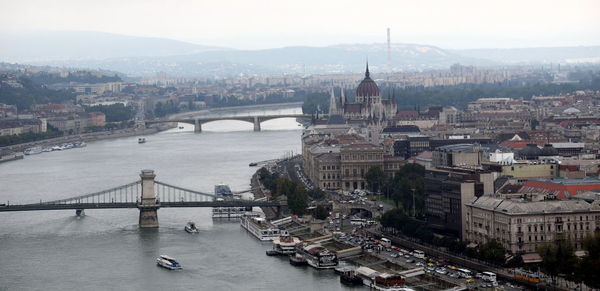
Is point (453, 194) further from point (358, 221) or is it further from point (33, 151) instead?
point (33, 151)

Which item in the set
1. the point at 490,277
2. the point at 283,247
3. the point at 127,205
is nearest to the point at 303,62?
the point at 127,205

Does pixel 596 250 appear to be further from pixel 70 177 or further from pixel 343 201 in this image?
pixel 70 177

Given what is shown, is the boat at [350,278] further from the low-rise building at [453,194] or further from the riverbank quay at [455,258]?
the low-rise building at [453,194]

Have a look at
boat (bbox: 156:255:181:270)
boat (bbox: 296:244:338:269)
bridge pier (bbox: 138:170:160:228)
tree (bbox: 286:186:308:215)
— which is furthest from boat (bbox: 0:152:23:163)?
boat (bbox: 296:244:338:269)

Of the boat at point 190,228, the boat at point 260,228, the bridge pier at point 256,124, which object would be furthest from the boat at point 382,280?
the bridge pier at point 256,124

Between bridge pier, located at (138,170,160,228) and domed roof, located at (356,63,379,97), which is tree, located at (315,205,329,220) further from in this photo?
domed roof, located at (356,63,379,97)
